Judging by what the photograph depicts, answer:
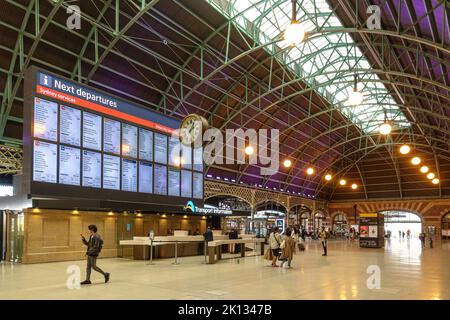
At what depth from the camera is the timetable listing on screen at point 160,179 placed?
20.7 meters

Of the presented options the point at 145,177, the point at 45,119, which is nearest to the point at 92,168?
the point at 45,119

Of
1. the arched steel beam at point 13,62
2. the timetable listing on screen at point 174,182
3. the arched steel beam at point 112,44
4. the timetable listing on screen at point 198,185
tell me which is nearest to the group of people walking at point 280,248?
the timetable listing on screen at point 174,182

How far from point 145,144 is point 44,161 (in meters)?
5.49

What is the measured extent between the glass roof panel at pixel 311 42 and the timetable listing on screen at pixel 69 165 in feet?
37.1

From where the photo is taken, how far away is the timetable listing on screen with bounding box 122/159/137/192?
1904cm

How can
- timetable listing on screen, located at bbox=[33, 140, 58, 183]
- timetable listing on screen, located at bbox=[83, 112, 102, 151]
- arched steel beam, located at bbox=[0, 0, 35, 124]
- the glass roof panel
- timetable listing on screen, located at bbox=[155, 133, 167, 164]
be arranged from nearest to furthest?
timetable listing on screen, located at bbox=[33, 140, 58, 183] < timetable listing on screen, located at bbox=[83, 112, 102, 151] < arched steel beam, located at bbox=[0, 0, 35, 124] < timetable listing on screen, located at bbox=[155, 133, 167, 164] < the glass roof panel

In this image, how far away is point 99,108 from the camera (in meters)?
18.2

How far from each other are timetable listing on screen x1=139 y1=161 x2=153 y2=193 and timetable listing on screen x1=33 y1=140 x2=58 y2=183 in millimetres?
4497

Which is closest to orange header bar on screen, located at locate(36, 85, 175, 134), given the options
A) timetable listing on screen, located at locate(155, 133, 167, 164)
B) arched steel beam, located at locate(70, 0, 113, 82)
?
timetable listing on screen, located at locate(155, 133, 167, 164)

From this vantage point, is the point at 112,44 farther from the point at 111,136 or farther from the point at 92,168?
the point at 92,168

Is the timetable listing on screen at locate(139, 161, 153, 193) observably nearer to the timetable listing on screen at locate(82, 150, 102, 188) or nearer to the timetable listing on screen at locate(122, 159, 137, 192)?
the timetable listing on screen at locate(122, 159, 137, 192)

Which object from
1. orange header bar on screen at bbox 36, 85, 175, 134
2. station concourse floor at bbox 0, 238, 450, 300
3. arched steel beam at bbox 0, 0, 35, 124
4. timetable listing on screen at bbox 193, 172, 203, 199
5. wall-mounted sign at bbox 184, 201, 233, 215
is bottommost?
station concourse floor at bbox 0, 238, 450, 300

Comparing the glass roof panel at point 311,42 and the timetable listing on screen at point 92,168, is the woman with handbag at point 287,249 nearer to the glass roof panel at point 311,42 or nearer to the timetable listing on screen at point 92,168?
the timetable listing on screen at point 92,168
